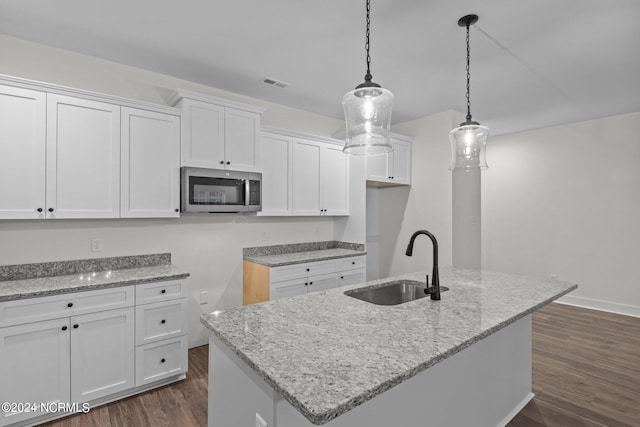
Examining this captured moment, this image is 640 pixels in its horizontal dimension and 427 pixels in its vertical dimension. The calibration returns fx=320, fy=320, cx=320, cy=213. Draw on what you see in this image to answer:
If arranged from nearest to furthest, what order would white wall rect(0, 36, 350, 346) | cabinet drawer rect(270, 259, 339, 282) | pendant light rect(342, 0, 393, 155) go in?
1. pendant light rect(342, 0, 393, 155)
2. white wall rect(0, 36, 350, 346)
3. cabinet drawer rect(270, 259, 339, 282)

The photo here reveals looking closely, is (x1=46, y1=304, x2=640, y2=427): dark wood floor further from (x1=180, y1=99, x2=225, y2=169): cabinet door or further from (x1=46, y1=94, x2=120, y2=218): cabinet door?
(x1=180, y1=99, x2=225, y2=169): cabinet door

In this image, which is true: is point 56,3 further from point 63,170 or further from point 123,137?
point 63,170

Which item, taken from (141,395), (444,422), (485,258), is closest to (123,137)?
(141,395)

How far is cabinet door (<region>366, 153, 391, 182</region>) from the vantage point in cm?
412

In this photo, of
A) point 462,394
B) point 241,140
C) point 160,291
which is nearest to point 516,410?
point 462,394

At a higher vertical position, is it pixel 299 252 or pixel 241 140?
pixel 241 140

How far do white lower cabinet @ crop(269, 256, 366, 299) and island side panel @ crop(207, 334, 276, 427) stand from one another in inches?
67.6

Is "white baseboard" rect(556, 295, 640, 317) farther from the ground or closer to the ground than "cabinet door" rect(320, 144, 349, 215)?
closer to the ground

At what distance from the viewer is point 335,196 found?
4.11 m

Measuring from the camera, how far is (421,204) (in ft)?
14.6

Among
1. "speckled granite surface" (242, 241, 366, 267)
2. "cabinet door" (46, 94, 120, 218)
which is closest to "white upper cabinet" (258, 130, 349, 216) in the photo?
"speckled granite surface" (242, 241, 366, 267)

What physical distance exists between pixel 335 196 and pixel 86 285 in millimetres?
2727

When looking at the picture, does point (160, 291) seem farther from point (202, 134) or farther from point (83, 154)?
point (202, 134)

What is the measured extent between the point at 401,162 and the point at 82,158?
141 inches
